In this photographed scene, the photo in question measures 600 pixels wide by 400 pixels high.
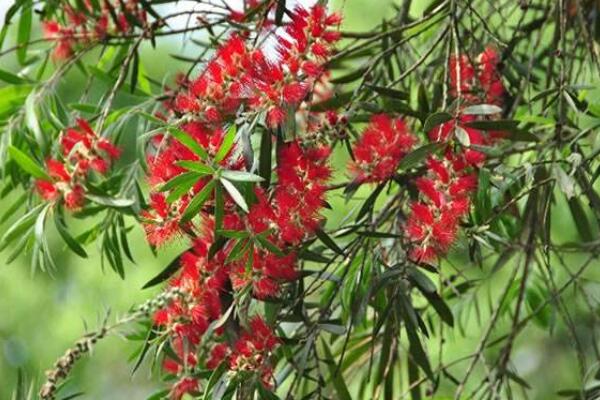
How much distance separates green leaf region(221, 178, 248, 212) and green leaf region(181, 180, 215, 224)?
0.01 meters

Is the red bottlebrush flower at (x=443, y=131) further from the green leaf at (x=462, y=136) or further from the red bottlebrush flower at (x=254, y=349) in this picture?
the red bottlebrush flower at (x=254, y=349)

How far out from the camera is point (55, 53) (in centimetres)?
182

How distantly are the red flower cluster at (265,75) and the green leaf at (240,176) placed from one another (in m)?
0.09

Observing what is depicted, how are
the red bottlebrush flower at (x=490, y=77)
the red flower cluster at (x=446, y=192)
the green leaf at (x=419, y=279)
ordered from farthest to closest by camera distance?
the red bottlebrush flower at (x=490, y=77) → the green leaf at (x=419, y=279) → the red flower cluster at (x=446, y=192)

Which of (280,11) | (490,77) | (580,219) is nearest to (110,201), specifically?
(280,11)

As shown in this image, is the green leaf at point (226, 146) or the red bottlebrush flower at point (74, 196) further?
the red bottlebrush flower at point (74, 196)

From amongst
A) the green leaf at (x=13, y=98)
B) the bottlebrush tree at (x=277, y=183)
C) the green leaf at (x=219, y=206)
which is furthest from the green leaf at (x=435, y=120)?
the green leaf at (x=13, y=98)

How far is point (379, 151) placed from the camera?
137 centimetres

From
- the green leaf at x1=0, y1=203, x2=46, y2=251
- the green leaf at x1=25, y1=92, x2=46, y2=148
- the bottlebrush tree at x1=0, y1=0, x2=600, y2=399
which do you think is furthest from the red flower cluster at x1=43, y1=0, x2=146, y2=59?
the green leaf at x1=0, y1=203, x2=46, y2=251

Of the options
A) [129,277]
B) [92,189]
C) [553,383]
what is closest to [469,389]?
[553,383]

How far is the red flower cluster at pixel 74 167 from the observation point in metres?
1.41

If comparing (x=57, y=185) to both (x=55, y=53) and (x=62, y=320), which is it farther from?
(x=62, y=320)

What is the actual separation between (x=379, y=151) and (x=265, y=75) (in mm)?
204

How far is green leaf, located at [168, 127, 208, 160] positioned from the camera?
3.76 ft
